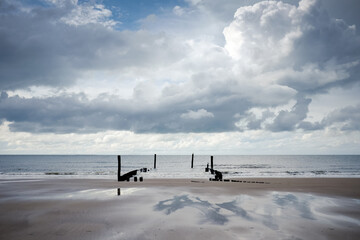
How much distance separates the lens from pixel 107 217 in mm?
9445

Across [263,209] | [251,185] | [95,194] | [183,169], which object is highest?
[263,209]

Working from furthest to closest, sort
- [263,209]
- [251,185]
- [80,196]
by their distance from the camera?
[251,185] → [80,196] → [263,209]

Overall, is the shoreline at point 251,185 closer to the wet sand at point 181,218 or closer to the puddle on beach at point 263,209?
the puddle on beach at point 263,209

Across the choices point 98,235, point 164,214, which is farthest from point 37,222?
point 164,214

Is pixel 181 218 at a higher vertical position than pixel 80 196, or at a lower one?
higher

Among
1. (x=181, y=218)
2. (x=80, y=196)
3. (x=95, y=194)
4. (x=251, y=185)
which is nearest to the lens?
(x=181, y=218)

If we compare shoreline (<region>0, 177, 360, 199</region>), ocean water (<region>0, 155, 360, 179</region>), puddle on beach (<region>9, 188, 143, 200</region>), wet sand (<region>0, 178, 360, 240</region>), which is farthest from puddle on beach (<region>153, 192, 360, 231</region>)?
ocean water (<region>0, 155, 360, 179</region>)

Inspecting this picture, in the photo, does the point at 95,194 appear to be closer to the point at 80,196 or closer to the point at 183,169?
the point at 80,196

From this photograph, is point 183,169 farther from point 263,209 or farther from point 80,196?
point 263,209

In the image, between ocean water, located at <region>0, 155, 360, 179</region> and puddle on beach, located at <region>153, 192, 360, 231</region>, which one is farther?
ocean water, located at <region>0, 155, 360, 179</region>

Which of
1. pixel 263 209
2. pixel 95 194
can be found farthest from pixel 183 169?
pixel 263 209

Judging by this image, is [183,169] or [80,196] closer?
[80,196]

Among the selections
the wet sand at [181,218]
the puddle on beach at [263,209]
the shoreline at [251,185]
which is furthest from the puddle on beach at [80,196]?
the puddle on beach at [263,209]

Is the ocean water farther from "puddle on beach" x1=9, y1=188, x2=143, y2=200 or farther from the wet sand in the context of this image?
the wet sand
